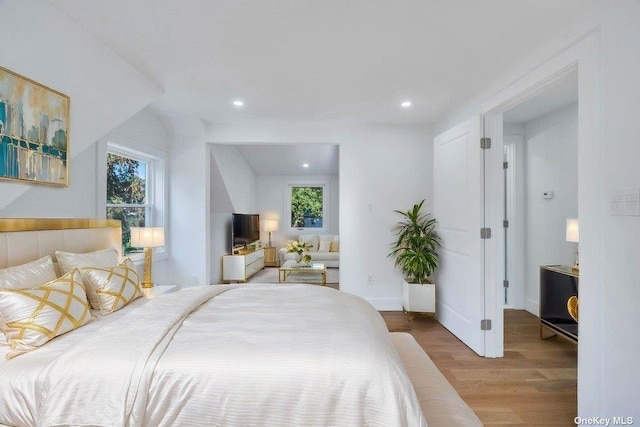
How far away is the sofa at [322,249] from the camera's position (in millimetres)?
6941

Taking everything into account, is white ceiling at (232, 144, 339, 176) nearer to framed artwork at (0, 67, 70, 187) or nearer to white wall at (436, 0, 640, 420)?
framed artwork at (0, 67, 70, 187)

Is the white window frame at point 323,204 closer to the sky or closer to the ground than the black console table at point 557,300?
closer to the sky

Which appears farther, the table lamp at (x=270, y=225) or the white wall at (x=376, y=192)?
the table lamp at (x=270, y=225)

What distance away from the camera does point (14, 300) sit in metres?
1.47

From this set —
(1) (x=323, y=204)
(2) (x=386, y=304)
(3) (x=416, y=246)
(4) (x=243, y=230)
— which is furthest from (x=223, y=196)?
(3) (x=416, y=246)

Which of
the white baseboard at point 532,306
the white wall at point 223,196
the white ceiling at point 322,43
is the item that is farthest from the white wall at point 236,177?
the white baseboard at point 532,306

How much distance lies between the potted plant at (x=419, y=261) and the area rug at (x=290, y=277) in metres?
2.00

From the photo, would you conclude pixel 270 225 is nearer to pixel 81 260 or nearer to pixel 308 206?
pixel 308 206

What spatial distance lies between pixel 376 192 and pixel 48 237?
3.31 metres

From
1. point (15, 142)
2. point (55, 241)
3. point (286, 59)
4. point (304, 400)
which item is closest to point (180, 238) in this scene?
point (55, 241)

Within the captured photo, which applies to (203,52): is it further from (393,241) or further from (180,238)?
(393,241)

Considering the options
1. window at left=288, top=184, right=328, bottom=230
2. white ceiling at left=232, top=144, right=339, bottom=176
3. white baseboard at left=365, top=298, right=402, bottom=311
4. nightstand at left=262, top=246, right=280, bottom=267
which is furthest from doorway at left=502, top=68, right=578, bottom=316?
nightstand at left=262, top=246, right=280, bottom=267

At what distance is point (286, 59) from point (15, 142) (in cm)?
174

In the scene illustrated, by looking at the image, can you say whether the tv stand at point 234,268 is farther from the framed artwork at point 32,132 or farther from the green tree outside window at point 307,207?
the framed artwork at point 32,132
